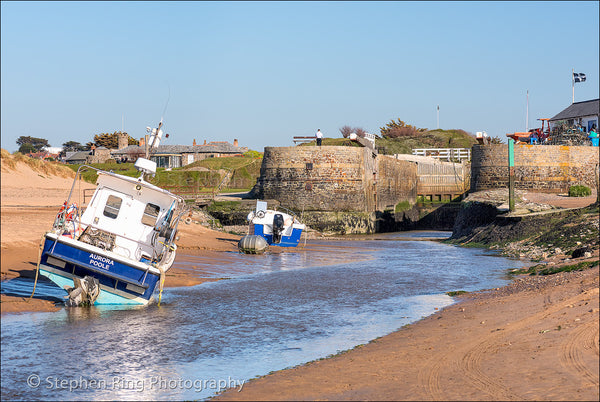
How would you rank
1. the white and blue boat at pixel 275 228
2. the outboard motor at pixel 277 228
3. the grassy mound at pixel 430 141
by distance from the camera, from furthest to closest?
the grassy mound at pixel 430 141
the white and blue boat at pixel 275 228
the outboard motor at pixel 277 228

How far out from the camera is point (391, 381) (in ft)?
26.3

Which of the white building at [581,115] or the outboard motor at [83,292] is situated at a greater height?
the white building at [581,115]

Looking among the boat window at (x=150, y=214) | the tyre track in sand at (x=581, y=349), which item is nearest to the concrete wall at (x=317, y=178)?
the boat window at (x=150, y=214)

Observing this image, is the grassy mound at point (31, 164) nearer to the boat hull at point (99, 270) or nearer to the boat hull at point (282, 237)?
the boat hull at point (282, 237)

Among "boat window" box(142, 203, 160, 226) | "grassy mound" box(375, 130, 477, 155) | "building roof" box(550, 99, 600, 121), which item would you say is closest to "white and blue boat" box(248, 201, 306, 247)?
"boat window" box(142, 203, 160, 226)

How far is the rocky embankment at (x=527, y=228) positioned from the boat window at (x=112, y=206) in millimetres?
11580

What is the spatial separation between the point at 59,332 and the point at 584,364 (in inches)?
302

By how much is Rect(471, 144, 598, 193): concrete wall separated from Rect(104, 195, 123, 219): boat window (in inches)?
1369

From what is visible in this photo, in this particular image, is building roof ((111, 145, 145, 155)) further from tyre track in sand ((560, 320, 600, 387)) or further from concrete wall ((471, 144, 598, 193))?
tyre track in sand ((560, 320, 600, 387))

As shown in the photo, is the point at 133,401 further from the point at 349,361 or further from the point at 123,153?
the point at 123,153

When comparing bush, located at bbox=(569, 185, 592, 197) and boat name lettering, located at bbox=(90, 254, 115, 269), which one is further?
bush, located at bbox=(569, 185, 592, 197)

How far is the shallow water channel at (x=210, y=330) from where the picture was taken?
8.59 meters

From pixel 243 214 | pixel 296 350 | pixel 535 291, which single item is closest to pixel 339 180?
pixel 243 214

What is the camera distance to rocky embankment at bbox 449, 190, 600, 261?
69.4 ft
